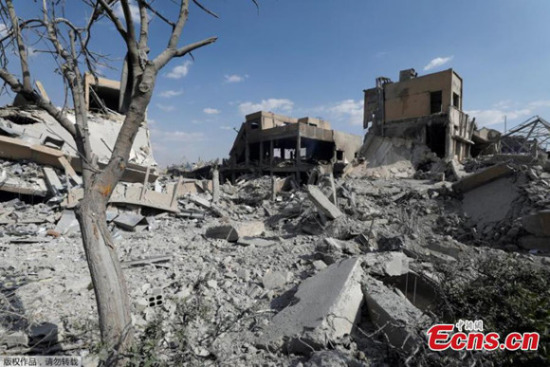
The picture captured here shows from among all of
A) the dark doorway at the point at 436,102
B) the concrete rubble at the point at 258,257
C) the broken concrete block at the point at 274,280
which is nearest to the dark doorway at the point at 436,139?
the dark doorway at the point at 436,102

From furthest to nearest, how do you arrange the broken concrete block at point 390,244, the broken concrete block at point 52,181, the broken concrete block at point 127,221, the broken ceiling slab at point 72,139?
1. the broken ceiling slab at point 72,139
2. the broken concrete block at point 52,181
3. the broken concrete block at point 127,221
4. the broken concrete block at point 390,244

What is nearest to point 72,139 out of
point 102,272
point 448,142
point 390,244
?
point 102,272

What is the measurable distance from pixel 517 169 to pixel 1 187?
13938 millimetres

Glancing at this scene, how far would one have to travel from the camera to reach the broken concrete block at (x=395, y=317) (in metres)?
2.32

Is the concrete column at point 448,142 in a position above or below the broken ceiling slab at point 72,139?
above

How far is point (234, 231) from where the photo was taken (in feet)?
20.0

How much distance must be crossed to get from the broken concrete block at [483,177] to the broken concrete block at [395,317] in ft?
20.7

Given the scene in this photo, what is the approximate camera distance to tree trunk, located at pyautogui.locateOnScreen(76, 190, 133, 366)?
6.73 ft

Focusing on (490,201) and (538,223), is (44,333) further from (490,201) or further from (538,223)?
(490,201)

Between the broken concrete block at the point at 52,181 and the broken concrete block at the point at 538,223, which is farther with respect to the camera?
the broken concrete block at the point at 52,181

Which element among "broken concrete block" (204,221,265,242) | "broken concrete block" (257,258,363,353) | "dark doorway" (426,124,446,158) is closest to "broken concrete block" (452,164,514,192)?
"broken concrete block" (204,221,265,242)

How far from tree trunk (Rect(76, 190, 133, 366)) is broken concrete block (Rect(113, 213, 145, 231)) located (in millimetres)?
5834

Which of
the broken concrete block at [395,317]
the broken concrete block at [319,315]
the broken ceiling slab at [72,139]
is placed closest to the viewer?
the broken concrete block at [395,317]

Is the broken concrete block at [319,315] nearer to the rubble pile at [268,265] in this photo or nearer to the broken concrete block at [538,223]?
the rubble pile at [268,265]
